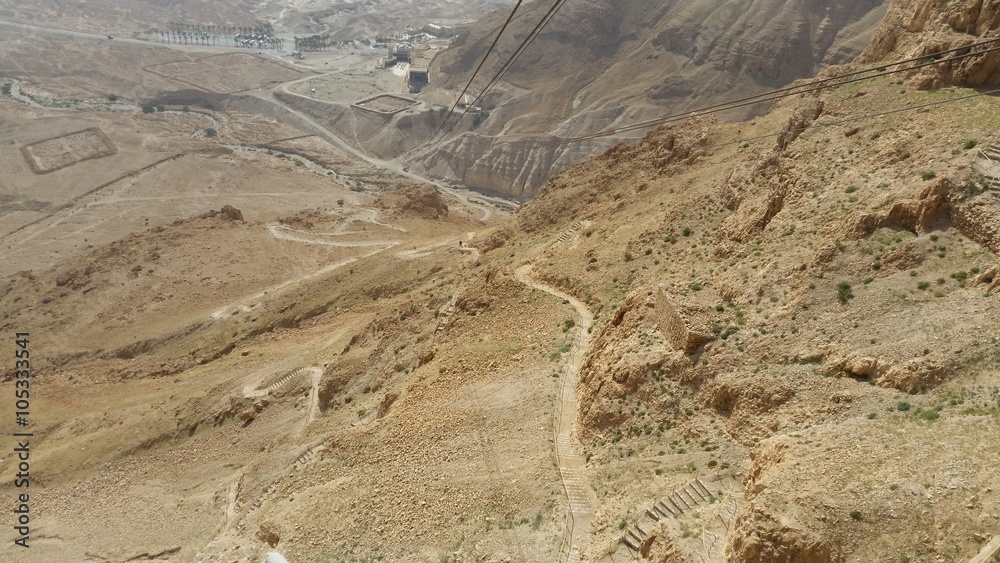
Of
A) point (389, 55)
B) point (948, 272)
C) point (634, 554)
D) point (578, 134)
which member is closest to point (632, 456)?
point (634, 554)

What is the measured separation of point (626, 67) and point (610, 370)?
88826mm

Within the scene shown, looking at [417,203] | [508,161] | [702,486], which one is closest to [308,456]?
[702,486]

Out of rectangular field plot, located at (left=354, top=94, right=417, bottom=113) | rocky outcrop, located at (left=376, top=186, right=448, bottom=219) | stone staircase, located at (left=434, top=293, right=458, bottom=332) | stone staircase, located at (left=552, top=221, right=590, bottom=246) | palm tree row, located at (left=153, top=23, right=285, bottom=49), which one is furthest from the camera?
palm tree row, located at (left=153, top=23, right=285, bottom=49)

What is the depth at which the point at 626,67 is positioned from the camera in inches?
4077

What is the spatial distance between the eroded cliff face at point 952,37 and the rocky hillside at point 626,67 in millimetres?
51019

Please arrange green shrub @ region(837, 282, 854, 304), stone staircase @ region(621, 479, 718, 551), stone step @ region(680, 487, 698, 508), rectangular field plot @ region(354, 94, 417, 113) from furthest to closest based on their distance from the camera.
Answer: rectangular field plot @ region(354, 94, 417, 113)
green shrub @ region(837, 282, 854, 304)
stone step @ region(680, 487, 698, 508)
stone staircase @ region(621, 479, 718, 551)

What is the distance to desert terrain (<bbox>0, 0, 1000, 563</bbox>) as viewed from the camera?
1519cm

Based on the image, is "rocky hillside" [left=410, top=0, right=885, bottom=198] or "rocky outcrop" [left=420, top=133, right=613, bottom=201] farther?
"rocky outcrop" [left=420, top=133, right=613, bottom=201]

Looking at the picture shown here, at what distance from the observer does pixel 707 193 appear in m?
33.7

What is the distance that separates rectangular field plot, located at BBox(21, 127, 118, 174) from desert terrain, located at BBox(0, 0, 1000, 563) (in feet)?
137

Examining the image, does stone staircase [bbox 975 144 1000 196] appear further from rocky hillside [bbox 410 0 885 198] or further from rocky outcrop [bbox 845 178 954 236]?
rocky hillside [bbox 410 0 885 198]

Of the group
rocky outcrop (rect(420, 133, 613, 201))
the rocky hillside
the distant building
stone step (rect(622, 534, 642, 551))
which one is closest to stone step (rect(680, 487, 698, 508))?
stone step (rect(622, 534, 642, 551))

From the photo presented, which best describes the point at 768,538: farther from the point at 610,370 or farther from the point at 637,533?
the point at 610,370

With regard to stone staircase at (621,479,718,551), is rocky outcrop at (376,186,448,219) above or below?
below
